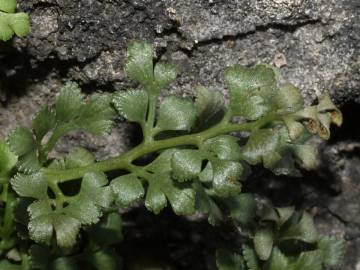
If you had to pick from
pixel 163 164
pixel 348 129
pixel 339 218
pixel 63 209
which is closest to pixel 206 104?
pixel 163 164

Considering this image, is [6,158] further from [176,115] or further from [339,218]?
[339,218]

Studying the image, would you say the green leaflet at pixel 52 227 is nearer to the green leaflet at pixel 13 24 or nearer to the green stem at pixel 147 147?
the green stem at pixel 147 147

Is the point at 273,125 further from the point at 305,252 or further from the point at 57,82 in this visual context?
the point at 57,82

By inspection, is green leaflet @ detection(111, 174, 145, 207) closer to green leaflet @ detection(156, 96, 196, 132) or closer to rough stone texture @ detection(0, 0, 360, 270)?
green leaflet @ detection(156, 96, 196, 132)

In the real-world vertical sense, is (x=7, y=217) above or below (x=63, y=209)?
below

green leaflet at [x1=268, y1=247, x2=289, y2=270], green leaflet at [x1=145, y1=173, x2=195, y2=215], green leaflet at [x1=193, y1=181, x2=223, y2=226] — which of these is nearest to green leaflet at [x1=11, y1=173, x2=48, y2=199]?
green leaflet at [x1=145, y1=173, x2=195, y2=215]

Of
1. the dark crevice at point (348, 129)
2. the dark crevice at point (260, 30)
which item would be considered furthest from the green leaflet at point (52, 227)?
the dark crevice at point (348, 129)
